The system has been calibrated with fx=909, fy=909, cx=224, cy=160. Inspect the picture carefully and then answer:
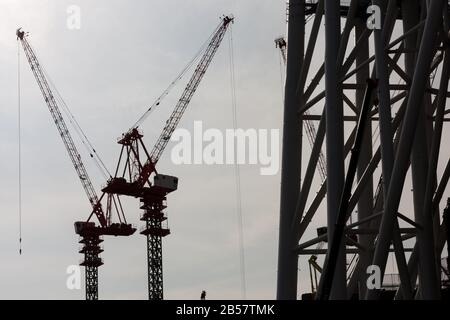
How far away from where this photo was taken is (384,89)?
41.1 m

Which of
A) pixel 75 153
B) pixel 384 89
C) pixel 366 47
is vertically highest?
pixel 75 153

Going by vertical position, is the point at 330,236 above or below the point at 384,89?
below

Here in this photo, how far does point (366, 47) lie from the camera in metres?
54.9

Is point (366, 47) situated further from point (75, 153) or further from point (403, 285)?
point (75, 153)

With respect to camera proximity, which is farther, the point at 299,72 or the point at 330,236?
the point at 299,72

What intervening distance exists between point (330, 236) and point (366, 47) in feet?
53.8

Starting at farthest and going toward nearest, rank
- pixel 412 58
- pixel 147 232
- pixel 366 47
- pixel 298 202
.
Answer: pixel 147 232 < pixel 366 47 < pixel 412 58 < pixel 298 202

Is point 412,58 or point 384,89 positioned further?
point 412,58

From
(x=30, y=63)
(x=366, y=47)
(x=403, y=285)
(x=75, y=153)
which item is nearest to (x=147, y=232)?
(x=75, y=153)

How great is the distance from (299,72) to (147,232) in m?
135
